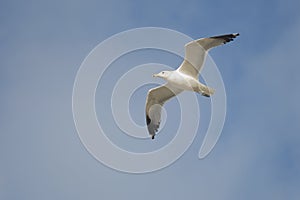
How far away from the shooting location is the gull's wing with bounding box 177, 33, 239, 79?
3775cm

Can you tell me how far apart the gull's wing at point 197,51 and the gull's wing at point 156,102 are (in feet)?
4.26

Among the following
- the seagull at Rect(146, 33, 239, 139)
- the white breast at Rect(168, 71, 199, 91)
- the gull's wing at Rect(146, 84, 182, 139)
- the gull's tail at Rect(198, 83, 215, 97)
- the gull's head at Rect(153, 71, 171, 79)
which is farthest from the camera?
the gull's wing at Rect(146, 84, 182, 139)

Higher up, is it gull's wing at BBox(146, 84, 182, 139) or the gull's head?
the gull's head

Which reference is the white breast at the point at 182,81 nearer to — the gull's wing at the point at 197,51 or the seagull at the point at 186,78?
the seagull at the point at 186,78

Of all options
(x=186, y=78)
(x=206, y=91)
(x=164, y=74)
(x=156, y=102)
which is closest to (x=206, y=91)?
(x=206, y=91)

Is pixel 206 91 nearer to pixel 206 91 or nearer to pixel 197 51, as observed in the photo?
pixel 206 91

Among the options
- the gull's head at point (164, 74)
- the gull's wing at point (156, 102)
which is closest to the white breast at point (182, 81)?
the gull's head at point (164, 74)

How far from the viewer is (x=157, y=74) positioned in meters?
39.6

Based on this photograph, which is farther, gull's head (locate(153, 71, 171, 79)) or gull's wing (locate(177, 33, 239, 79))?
gull's head (locate(153, 71, 171, 79))

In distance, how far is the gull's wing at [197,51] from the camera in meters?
37.8

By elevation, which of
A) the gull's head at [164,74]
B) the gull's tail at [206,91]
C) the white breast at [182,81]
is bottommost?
the gull's tail at [206,91]

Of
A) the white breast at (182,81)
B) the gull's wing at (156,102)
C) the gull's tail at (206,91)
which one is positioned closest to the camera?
the gull's tail at (206,91)

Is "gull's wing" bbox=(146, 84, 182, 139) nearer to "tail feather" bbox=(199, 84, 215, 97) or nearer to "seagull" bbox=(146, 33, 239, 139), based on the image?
"seagull" bbox=(146, 33, 239, 139)

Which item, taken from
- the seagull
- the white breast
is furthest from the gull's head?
the white breast
